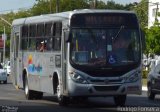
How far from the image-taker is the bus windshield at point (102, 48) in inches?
803

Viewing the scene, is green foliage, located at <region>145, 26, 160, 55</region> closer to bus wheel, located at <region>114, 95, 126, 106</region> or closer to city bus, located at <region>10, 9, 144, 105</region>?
bus wheel, located at <region>114, 95, 126, 106</region>

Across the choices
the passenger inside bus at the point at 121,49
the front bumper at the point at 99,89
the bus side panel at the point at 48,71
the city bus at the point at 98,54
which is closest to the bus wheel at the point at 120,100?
the city bus at the point at 98,54

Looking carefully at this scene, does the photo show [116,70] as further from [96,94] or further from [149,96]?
[149,96]

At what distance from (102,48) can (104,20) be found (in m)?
1.06

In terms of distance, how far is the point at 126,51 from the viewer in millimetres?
20594

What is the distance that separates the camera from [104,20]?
20938 mm

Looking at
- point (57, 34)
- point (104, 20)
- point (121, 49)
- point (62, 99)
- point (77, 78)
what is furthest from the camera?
point (57, 34)

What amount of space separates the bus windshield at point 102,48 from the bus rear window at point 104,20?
188 millimetres

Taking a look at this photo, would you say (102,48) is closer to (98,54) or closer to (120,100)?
(98,54)

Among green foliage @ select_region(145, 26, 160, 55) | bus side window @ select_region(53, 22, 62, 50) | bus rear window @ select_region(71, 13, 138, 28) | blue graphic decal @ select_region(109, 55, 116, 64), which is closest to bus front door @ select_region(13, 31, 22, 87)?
bus side window @ select_region(53, 22, 62, 50)

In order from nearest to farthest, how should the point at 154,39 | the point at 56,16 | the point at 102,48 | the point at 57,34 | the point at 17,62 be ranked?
the point at 102,48 → the point at 57,34 → the point at 56,16 → the point at 17,62 → the point at 154,39

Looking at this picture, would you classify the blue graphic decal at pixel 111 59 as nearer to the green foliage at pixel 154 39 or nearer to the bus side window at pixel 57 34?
the bus side window at pixel 57 34

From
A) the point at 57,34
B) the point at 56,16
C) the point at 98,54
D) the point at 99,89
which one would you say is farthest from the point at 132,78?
the point at 56,16

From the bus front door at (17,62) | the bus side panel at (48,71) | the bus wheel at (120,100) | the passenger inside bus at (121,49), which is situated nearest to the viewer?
the passenger inside bus at (121,49)
